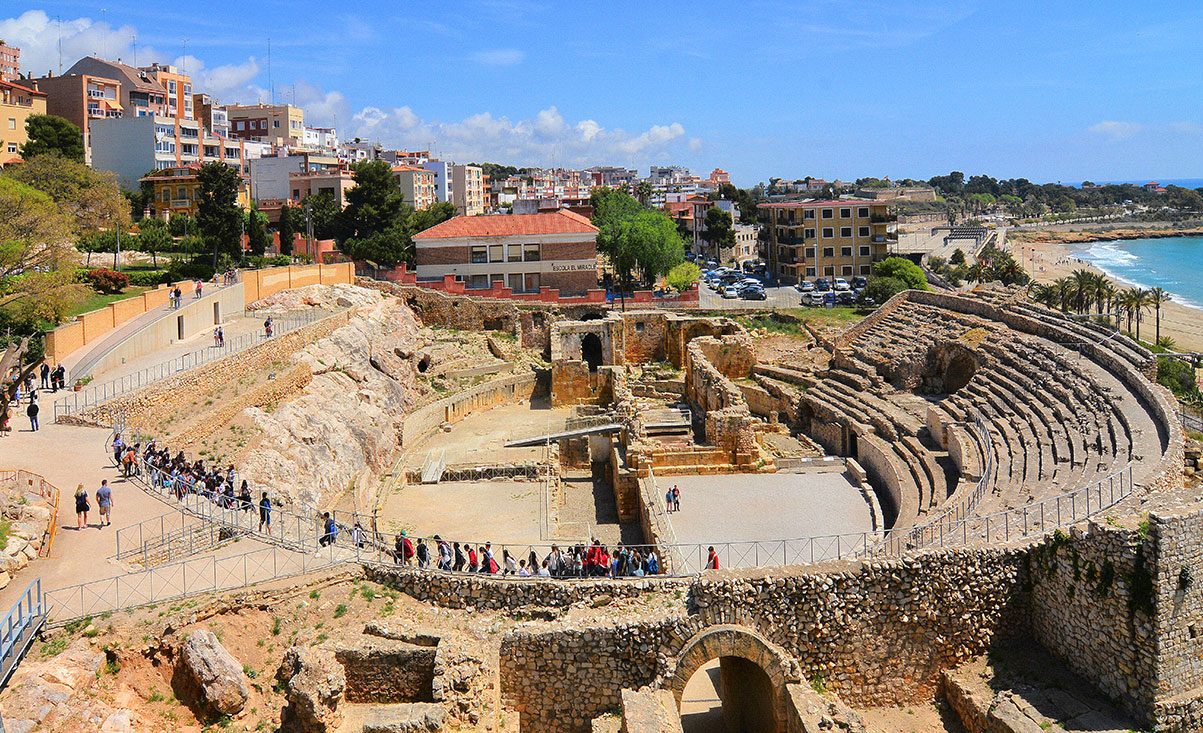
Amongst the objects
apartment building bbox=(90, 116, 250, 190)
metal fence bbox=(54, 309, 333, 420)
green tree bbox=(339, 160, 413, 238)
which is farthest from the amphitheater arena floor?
apartment building bbox=(90, 116, 250, 190)

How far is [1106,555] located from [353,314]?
36.2m

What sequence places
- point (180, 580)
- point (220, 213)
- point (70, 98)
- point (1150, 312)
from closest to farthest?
point (180, 580) < point (220, 213) < point (1150, 312) < point (70, 98)

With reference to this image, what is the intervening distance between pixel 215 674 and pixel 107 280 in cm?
3190

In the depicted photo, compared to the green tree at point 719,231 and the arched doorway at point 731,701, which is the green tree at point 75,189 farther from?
the green tree at point 719,231

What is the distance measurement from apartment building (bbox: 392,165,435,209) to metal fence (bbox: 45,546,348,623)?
74274 millimetres

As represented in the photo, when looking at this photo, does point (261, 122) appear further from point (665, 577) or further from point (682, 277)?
point (665, 577)

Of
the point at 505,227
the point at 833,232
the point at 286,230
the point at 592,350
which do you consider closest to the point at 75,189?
the point at 286,230

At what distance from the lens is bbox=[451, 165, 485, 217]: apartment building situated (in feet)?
378

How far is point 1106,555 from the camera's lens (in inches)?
616

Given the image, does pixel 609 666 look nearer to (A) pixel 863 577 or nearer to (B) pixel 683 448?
(A) pixel 863 577

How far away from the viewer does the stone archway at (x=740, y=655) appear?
623 inches

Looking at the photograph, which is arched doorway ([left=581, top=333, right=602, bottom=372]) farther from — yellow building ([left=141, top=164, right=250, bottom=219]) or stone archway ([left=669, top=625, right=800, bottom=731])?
stone archway ([left=669, top=625, right=800, bottom=731])

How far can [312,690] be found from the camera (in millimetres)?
14164

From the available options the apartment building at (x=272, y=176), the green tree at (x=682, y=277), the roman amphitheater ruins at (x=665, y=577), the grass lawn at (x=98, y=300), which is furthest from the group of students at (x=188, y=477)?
the apartment building at (x=272, y=176)
